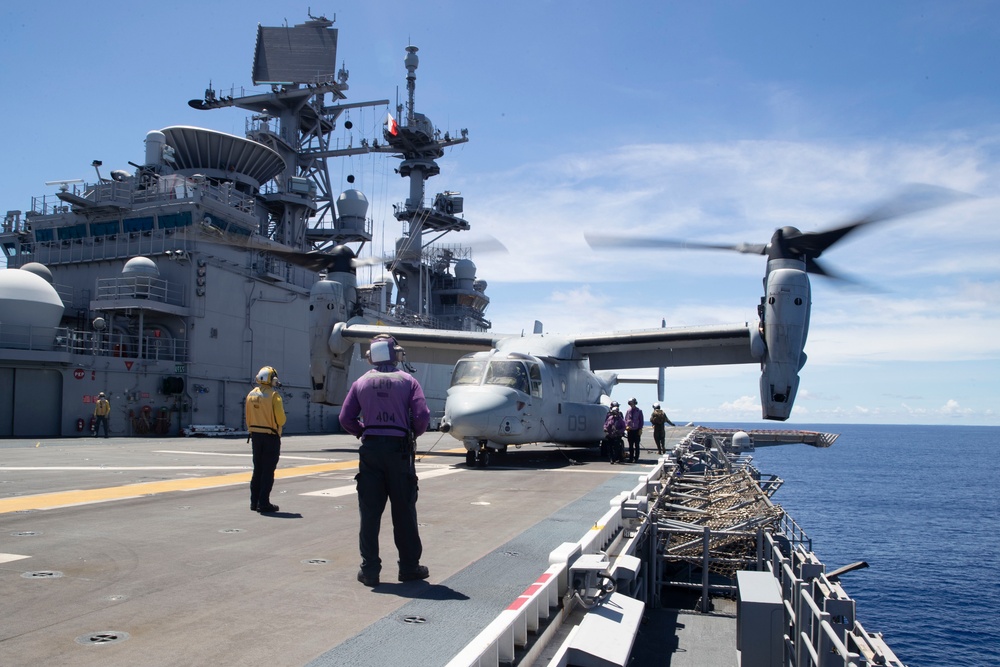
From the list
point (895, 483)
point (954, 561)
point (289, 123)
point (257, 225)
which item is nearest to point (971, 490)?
point (895, 483)

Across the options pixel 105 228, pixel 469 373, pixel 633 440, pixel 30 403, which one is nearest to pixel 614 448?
pixel 633 440

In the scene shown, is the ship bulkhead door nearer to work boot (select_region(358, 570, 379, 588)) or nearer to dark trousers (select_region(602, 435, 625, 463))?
Result: dark trousers (select_region(602, 435, 625, 463))

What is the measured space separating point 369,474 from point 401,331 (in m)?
18.3

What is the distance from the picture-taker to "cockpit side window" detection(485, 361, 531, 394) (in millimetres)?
16750

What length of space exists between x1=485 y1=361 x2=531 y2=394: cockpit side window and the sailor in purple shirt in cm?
1108

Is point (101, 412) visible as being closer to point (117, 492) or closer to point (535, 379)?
point (535, 379)

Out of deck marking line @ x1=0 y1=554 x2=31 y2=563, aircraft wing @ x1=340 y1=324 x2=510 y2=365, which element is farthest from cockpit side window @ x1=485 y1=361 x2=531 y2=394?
deck marking line @ x1=0 y1=554 x2=31 y2=563

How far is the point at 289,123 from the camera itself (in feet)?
159

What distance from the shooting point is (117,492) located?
1002 centimetres

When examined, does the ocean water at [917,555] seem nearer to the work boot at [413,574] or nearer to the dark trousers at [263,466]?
the dark trousers at [263,466]

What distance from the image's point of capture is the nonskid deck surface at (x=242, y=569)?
12.7ft

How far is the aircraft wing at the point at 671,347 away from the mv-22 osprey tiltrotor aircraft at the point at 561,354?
3cm

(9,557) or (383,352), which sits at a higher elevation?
(383,352)

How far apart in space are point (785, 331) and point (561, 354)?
5.91 meters
